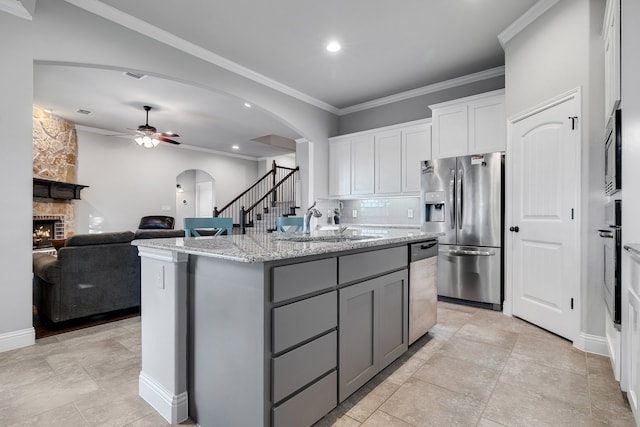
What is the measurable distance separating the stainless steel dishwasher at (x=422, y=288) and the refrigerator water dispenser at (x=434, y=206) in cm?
140

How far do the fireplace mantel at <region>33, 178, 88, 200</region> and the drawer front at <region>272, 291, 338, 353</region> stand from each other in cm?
693

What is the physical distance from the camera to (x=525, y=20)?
319 cm

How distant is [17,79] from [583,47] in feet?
15.4

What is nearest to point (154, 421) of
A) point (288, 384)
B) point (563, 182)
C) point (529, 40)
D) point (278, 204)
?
point (288, 384)

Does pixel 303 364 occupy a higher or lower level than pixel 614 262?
lower

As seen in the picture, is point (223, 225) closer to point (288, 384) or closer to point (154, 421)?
point (154, 421)


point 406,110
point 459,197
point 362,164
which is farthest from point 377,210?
point 459,197

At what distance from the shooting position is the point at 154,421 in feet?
5.50

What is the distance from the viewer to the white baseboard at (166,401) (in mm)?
1666

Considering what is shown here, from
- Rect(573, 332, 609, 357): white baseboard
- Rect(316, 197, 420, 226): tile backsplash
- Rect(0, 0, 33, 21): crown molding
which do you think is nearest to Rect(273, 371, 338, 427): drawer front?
Rect(573, 332, 609, 357): white baseboard

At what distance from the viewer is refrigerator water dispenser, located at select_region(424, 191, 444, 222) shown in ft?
13.5

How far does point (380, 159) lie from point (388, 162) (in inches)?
6.2

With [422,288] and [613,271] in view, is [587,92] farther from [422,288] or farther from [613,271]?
[422,288]

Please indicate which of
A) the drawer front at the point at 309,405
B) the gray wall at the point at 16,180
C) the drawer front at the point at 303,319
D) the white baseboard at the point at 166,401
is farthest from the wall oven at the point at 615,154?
the gray wall at the point at 16,180
